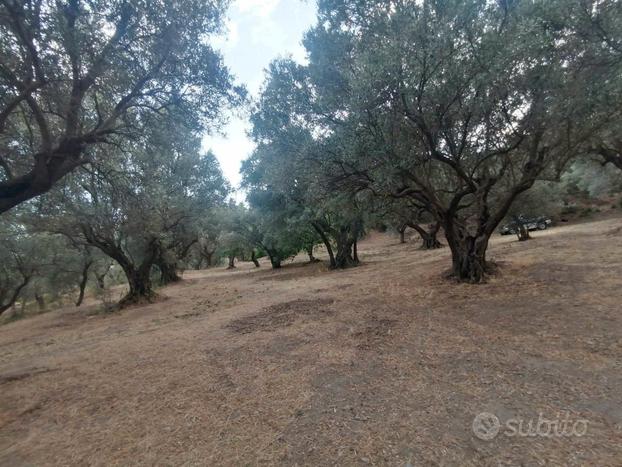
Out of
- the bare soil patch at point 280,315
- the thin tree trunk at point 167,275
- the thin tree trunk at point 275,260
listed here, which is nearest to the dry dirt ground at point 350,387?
the bare soil patch at point 280,315

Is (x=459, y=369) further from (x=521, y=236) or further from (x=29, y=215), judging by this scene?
(x=521, y=236)

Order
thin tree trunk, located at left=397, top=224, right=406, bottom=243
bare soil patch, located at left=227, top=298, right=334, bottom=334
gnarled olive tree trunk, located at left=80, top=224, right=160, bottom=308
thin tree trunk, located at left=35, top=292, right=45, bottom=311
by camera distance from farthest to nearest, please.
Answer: thin tree trunk, located at left=397, top=224, right=406, bottom=243 < thin tree trunk, located at left=35, top=292, right=45, bottom=311 < gnarled olive tree trunk, located at left=80, top=224, right=160, bottom=308 < bare soil patch, located at left=227, top=298, right=334, bottom=334

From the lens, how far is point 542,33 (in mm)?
6668

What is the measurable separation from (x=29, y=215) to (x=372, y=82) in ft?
42.1

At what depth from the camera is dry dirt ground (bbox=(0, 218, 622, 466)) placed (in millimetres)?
2861

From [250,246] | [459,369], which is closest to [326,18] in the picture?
[459,369]

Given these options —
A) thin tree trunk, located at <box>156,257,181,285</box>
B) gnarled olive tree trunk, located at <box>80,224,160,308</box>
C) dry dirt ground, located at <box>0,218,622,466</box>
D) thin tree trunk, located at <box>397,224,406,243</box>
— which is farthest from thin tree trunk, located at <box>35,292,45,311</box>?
thin tree trunk, located at <box>397,224,406,243</box>

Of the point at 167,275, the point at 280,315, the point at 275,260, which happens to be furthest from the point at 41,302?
the point at 280,315

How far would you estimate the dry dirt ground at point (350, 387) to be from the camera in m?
2.86

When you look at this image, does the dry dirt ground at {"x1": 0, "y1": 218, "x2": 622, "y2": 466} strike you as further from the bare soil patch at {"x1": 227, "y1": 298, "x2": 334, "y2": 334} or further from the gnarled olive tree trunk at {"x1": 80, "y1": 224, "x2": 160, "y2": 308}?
the gnarled olive tree trunk at {"x1": 80, "y1": 224, "x2": 160, "y2": 308}

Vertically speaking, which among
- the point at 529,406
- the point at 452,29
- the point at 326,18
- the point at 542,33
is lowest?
the point at 529,406

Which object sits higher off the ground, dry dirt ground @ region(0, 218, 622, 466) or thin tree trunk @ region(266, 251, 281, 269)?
thin tree trunk @ region(266, 251, 281, 269)

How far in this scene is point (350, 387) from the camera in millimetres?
4008

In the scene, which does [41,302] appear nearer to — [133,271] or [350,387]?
[133,271]
